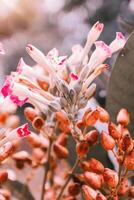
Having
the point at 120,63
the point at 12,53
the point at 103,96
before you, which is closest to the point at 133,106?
the point at 120,63

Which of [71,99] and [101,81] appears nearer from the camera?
[71,99]

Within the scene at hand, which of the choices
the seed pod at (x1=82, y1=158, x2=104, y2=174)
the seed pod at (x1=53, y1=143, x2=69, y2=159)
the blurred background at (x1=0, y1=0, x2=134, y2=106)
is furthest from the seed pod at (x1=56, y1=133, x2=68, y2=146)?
the blurred background at (x1=0, y1=0, x2=134, y2=106)

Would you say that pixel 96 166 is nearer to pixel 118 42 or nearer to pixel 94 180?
pixel 94 180

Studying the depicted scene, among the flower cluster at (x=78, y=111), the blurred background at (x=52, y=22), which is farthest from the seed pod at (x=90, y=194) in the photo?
the blurred background at (x=52, y=22)

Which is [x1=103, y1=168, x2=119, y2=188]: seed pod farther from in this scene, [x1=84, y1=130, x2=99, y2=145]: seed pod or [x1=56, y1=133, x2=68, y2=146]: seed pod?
[x1=56, y1=133, x2=68, y2=146]: seed pod

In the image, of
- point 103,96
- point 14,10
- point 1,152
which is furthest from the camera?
point 14,10

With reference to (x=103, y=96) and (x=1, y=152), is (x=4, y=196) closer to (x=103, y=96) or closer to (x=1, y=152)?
(x=1, y=152)
